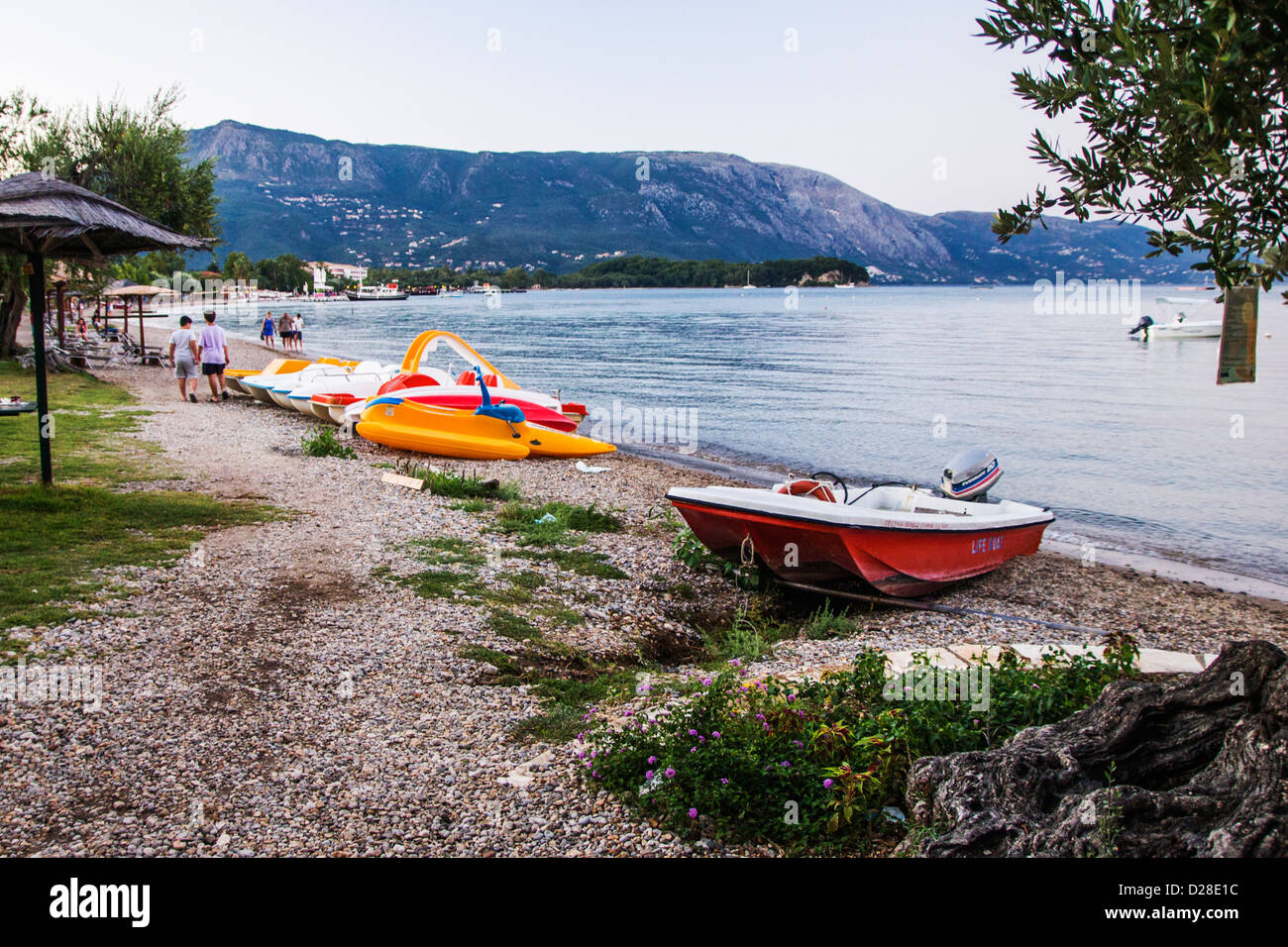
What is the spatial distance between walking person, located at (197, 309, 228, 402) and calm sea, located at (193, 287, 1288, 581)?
13.0 m

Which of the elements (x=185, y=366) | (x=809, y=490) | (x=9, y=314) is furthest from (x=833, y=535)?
(x=9, y=314)

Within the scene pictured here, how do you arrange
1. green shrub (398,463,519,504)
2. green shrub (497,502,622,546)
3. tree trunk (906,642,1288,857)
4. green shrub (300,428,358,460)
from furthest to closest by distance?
green shrub (300,428,358,460)
green shrub (398,463,519,504)
green shrub (497,502,622,546)
tree trunk (906,642,1288,857)

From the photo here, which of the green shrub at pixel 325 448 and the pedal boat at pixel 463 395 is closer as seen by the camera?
the green shrub at pixel 325 448

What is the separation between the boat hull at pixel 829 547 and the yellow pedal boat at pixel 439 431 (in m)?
8.57

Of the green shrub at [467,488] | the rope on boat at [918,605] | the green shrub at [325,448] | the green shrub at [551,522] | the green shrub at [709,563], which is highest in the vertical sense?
the green shrub at [325,448]

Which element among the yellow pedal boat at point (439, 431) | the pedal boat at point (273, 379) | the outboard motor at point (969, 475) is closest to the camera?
the outboard motor at point (969, 475)

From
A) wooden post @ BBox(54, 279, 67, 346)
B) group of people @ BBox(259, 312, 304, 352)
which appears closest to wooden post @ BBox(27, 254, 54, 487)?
wooden post @ BBox(54, 279, 67, 346)

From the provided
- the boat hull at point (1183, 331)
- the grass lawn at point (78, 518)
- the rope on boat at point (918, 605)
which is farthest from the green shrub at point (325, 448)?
the boat hull at point (1183, 331)

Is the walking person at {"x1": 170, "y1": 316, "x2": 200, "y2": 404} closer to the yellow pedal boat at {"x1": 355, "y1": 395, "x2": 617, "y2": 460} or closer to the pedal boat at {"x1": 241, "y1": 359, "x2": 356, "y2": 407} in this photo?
the pedal boat at {"x1": 241, "y1": 359, "x2": 356, "y2": 407}

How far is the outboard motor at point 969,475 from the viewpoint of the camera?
11875mm

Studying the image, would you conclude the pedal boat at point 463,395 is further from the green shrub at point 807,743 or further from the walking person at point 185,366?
the green shrub at point 807,743

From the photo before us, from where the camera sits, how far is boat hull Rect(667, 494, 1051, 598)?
30.8 feet

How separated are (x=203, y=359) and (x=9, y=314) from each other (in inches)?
371
